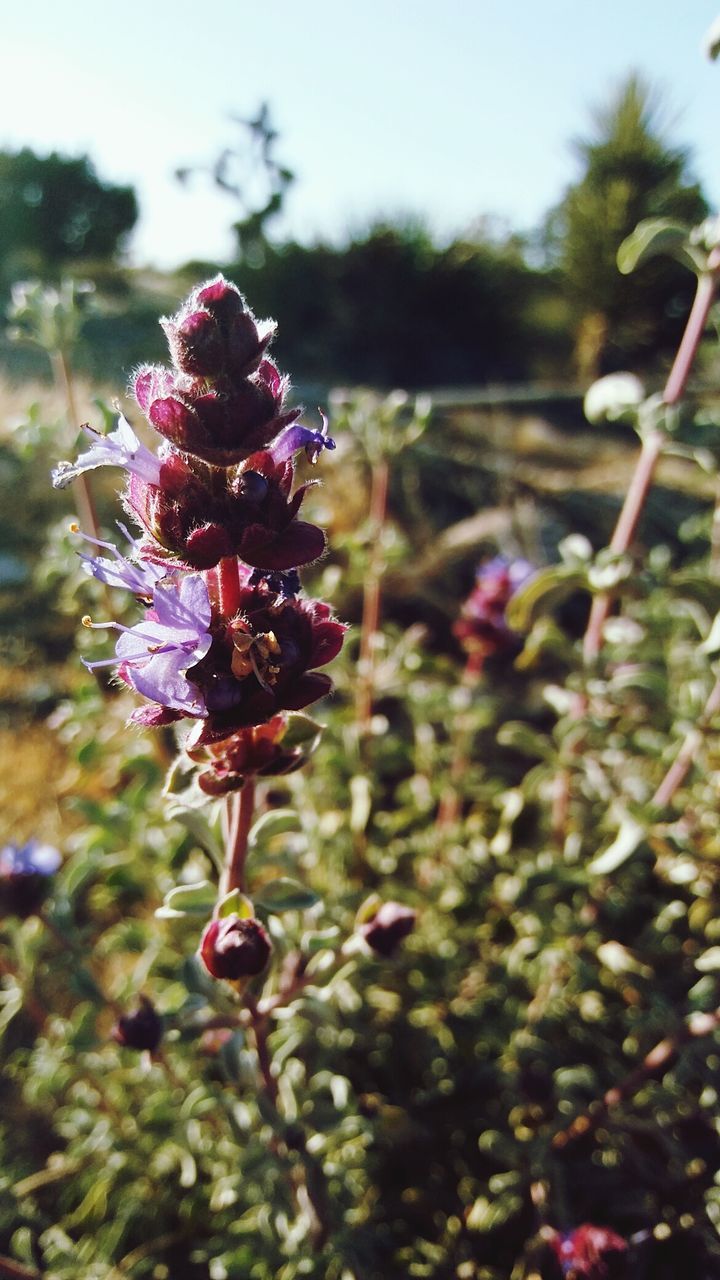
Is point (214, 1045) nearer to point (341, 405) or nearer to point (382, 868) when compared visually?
point (382, 868)

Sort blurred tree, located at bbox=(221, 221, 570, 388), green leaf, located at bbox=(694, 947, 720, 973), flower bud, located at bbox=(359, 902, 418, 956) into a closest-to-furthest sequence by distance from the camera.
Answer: flower bud, located at bbox=(359, 902, 418, 956) → green leaf, located at bbox=(694, 947, 720, 973) → blurred tree, located at bbox=(221, 221, 570, 388)

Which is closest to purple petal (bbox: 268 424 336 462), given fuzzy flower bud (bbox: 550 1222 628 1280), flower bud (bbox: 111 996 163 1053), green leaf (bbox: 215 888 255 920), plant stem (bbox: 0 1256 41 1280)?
green leaf (bbox: 215 888 255 920)

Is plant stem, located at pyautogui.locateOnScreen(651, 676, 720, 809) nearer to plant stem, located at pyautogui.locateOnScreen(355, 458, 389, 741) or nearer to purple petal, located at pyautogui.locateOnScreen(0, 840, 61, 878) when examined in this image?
plant stem, located at pyautogui.locateOnScreen(355, 458, 389, 741)

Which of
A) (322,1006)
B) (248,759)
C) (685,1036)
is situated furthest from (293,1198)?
(248,759)

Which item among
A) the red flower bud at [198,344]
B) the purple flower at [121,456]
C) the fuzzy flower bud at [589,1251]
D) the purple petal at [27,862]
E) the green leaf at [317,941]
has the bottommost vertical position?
the fuzzy flower bud at [589,1251]

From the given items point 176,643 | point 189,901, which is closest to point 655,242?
point 176,643

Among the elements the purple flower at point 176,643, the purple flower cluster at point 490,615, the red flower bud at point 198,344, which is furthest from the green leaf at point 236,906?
the purple flower cluster at point 490,615

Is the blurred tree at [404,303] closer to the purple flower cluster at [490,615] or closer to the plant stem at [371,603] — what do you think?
the purple flower cluster at [490,615]

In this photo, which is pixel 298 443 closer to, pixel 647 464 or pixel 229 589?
pixel 229 589
